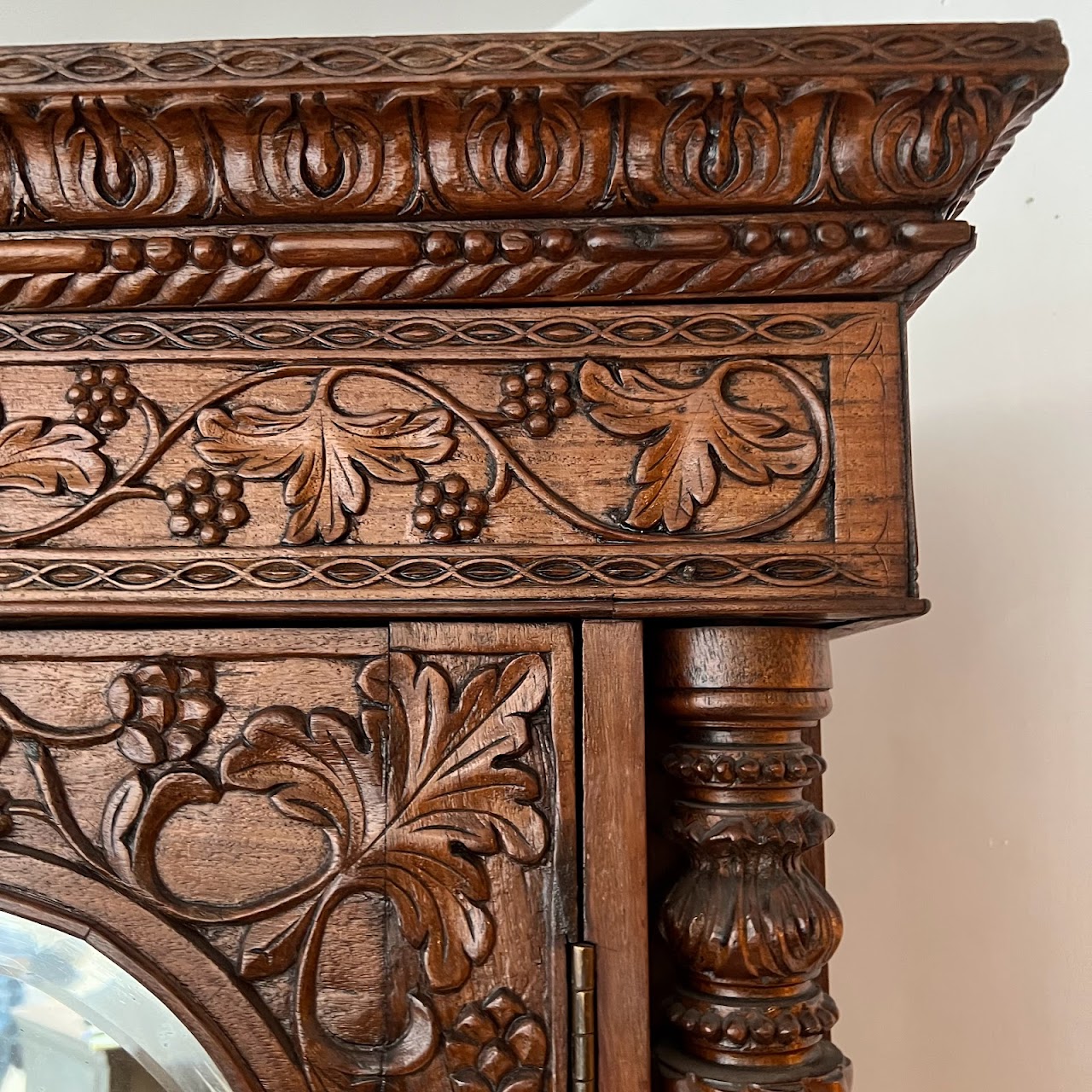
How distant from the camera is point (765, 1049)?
0.45 meters

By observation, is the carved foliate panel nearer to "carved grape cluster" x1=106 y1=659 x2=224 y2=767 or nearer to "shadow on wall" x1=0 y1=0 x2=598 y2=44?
"carved grape cluster" x1=106 y1=659 x2=224 y2=767

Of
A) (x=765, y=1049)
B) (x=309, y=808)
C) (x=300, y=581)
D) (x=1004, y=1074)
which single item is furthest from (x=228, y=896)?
(x=1004, y=1074)

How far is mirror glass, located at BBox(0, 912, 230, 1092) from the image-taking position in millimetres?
467

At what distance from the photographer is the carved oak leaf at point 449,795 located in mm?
465

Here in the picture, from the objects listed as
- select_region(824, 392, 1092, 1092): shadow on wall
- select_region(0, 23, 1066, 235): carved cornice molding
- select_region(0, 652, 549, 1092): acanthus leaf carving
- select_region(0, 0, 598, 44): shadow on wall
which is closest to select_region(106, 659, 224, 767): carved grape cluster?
select_region(0, 652, 549, 1092): acanthus leaf carving

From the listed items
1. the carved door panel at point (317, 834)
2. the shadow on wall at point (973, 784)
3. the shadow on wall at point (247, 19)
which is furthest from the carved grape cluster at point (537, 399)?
the shadow on wall at point (247, 19)

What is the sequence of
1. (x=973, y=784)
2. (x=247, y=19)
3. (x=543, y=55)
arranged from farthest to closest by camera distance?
(x=247, y=19), (x=973, y=784), (x=543, y=55)

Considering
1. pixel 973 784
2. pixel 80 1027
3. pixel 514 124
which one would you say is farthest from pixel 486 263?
pixel 973 784

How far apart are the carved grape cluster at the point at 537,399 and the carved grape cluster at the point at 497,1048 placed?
11.1 inches

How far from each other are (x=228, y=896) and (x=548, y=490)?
25cm

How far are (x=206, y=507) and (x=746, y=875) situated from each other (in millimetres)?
322

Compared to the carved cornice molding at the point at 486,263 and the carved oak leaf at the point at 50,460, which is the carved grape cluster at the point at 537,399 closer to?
the carved cornice molding at the point at 486,263

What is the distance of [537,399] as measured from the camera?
0.48 metres

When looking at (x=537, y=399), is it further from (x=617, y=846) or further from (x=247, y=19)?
(x=247, y=19)
